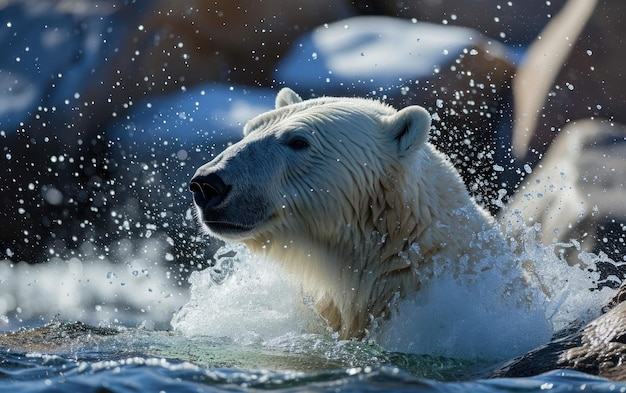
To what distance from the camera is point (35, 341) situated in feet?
10.9

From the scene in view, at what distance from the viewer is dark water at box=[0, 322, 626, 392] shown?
2141mm

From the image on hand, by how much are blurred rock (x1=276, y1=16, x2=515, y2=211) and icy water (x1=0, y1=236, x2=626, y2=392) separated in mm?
4392

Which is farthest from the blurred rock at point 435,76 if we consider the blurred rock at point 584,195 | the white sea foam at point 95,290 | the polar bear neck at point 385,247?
the polar bear neck at point 385,247

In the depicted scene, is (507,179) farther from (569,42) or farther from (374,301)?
(374,301)

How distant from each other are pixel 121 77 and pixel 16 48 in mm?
1337

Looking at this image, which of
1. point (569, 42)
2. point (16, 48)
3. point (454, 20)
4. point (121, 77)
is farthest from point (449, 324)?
point (16, 48)

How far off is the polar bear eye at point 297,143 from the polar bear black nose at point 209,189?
41 cm

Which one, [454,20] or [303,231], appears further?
[454,20]

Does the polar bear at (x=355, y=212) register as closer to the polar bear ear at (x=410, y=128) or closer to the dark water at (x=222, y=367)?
the polar bear ear at (x=410, y=128)

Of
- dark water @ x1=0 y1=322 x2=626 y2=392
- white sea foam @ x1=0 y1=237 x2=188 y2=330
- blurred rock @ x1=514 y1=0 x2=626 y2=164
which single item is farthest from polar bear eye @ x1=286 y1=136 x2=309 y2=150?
blurred rock @ x1=514 y1=0 x2=626 y2=164

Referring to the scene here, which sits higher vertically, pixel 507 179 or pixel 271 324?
pixel 507 179

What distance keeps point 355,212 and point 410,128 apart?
1.43 feet

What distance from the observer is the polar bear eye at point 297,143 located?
351cm

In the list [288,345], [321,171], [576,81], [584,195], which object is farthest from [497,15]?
[288,345]
